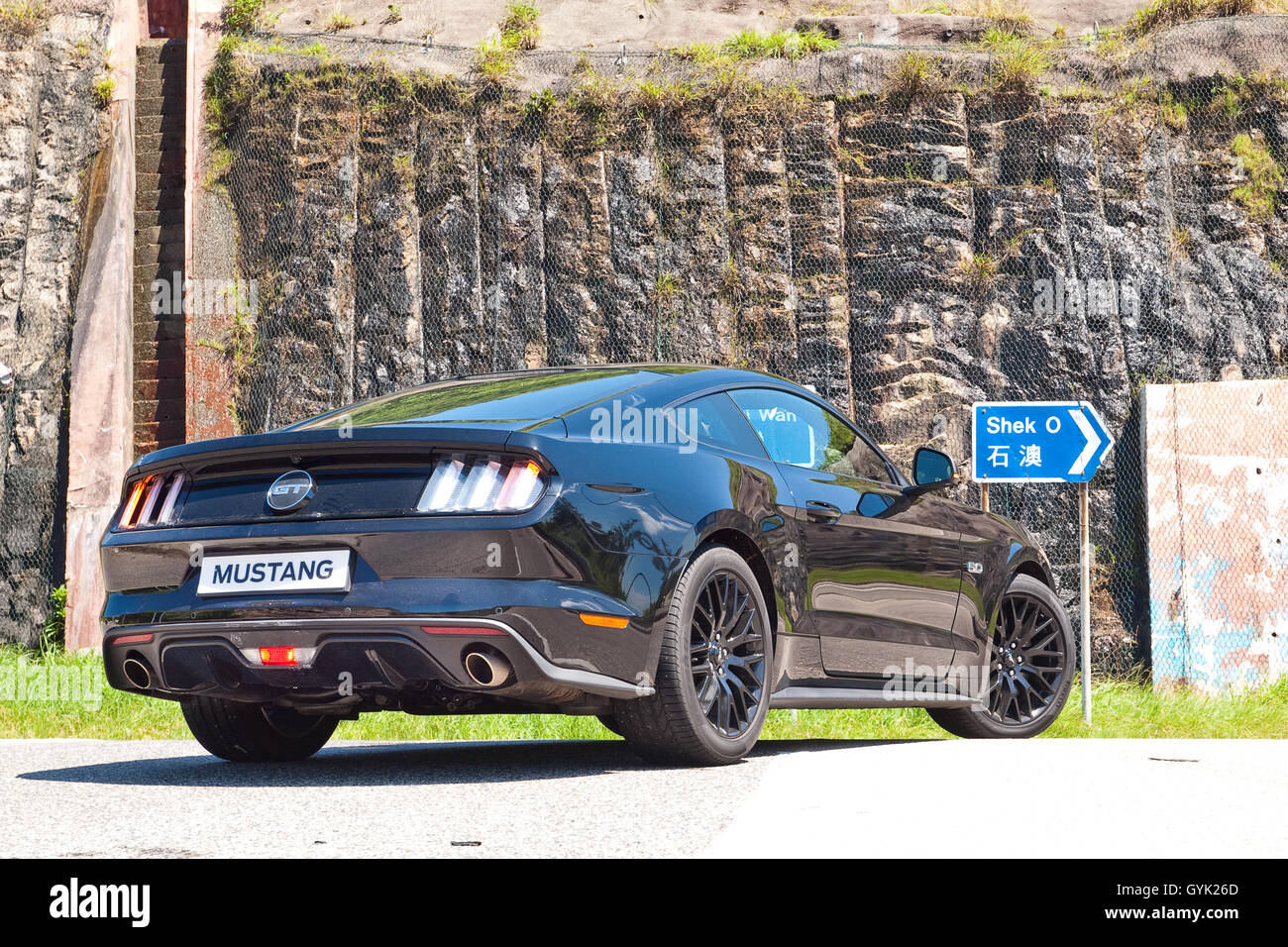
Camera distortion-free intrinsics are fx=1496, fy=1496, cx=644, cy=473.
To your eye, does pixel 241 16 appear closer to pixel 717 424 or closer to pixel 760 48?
pixel 760 48

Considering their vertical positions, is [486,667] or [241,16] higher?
[241,16]

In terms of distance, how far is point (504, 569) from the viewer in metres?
4.36

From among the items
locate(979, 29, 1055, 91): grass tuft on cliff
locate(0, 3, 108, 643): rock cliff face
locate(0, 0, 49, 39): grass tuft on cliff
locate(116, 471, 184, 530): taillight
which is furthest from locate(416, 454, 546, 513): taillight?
locate(0, 0, 49, 39): grass tuft on cliff

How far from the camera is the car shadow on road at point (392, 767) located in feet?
15.9

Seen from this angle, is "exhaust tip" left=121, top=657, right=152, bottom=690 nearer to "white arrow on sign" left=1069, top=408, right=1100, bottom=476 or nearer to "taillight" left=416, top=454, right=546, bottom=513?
"taillight" left=416, top=454, right=546, bottom=513

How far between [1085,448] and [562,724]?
3483 millimetres

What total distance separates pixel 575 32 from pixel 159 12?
4.71 meters

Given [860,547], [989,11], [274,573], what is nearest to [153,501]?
[274,573]

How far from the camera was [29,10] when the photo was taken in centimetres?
1557

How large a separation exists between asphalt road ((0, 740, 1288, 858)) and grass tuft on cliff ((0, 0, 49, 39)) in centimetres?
1197

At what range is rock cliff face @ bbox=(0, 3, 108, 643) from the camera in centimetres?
1416

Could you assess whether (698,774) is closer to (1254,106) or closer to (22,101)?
(1254,106)

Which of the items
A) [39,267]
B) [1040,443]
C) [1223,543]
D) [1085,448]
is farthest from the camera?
[39,267]
